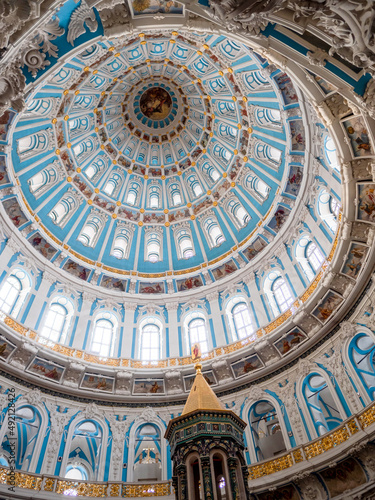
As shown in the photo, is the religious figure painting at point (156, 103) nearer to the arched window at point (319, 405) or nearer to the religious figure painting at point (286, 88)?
the religious figure painting at point (286, 88)

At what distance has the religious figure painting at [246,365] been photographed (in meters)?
20.3

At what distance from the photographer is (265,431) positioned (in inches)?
736

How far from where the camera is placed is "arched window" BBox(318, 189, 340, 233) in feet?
66.5

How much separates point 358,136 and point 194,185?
1844 cm

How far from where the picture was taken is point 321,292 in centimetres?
1855

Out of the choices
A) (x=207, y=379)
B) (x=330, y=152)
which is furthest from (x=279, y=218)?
(x=207, y=379)

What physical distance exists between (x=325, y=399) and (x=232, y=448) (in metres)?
10.9

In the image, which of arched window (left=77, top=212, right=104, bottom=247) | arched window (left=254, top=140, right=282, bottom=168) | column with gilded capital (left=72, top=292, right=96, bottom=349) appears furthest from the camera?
arched window (left=77, top=212, right=104, bottom=247)

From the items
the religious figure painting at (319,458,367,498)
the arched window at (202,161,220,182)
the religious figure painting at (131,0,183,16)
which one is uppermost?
the arched window at (202,161,220,182)

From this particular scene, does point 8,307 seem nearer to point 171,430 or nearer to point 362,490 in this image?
point 171,430

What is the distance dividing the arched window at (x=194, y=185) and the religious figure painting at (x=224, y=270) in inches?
289

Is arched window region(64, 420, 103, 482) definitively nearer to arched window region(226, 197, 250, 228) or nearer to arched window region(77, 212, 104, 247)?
arched window region(77, 212, 104, 247)

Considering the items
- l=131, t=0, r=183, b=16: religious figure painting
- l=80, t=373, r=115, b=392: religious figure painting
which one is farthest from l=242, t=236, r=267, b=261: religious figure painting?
l=131, t=0, r=183, b=16: religious figure painting

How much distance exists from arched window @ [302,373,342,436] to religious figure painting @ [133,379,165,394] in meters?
7.29
